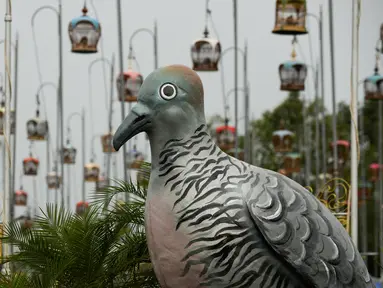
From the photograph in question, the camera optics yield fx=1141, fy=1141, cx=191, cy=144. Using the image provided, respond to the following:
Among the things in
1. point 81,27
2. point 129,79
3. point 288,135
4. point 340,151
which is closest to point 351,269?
point 81,27

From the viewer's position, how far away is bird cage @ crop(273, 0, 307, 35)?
17312mm

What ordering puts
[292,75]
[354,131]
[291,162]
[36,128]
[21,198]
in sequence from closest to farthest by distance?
[354,131]
[292,75]
[36,128]
[291,162]
[21,198]

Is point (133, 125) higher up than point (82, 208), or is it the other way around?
point (133, 125)

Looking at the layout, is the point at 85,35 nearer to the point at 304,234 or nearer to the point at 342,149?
the point at 304,234

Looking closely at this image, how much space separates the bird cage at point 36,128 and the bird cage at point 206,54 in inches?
335

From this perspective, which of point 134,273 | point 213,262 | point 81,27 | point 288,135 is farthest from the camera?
point 288,135

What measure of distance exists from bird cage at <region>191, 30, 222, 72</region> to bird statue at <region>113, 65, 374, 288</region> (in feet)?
39.2

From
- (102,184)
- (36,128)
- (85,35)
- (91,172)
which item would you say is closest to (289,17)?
(85,35)

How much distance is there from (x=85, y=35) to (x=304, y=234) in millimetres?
12056

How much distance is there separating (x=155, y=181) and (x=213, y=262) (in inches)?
26.9

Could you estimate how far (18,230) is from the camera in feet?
32.6

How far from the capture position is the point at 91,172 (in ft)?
104

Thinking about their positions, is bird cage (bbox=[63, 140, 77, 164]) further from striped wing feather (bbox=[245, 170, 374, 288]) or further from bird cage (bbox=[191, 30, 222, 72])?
striped wing feather (bbox=[245, 170, 374, 288])

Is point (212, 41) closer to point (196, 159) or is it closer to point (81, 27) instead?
point (81, 27)
